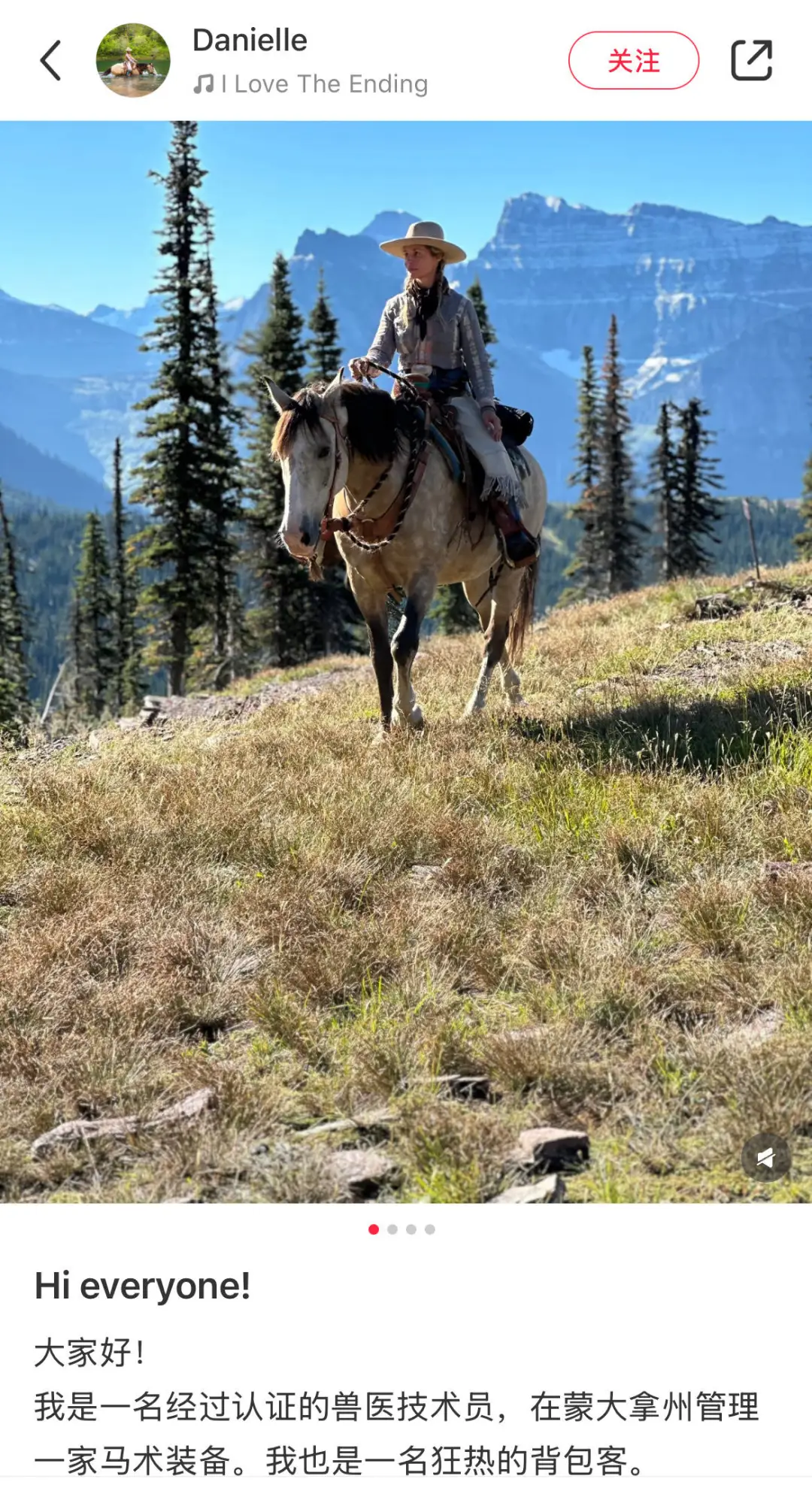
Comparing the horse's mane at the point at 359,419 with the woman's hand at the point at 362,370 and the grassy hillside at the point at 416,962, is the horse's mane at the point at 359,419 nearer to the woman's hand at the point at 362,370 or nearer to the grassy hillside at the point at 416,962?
the woman's hand at the point at 362,370

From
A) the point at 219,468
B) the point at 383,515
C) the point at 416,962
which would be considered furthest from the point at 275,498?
the point at 416,962

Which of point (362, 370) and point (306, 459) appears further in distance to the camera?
point (362, 370)

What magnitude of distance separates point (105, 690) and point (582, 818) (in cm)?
6950

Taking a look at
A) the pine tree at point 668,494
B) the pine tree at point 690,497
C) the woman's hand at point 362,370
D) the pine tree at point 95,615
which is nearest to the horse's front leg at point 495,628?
the woman's hand at point 362,370

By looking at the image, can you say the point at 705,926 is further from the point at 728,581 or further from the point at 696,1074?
the point at 728,581

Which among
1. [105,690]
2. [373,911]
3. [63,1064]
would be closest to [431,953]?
[373,911]

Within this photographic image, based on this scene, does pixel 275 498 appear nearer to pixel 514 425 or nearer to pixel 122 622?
pixel 122 622

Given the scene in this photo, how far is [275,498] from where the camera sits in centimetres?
4291

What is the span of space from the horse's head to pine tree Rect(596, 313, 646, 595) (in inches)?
2148

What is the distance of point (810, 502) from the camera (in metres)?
61.8
